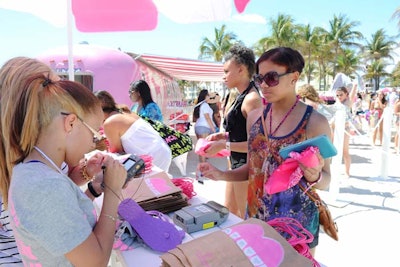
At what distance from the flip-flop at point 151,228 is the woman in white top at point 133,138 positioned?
1328 mm

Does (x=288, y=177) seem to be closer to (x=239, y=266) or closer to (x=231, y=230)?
(x=231, y=230)

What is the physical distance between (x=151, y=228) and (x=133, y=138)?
1504 mm

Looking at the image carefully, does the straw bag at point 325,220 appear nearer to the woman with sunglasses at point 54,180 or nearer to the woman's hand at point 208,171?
the woman's hand at point 208,171

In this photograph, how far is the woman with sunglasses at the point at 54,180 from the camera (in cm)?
92

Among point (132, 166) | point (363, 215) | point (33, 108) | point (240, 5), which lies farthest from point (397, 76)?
point (33, 108)

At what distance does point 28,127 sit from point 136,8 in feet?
7.03

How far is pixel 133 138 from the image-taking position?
2756mm

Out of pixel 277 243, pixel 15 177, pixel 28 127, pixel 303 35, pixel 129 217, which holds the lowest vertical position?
pixel 129 217

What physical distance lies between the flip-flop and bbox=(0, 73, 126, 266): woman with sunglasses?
10.6 inches

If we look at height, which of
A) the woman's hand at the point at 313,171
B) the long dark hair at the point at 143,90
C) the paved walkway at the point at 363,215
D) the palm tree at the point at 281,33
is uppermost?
the palm tree at the point at 281,33

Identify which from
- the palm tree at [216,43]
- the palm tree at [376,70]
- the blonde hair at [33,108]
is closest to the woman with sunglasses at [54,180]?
the blonde hair at [33,108]

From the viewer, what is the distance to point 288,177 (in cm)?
144

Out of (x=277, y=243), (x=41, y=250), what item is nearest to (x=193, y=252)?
(x=277, y=243)

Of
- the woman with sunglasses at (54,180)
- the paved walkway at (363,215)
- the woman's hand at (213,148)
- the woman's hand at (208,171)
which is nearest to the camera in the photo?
the woman with sunglasses at (54,180)
